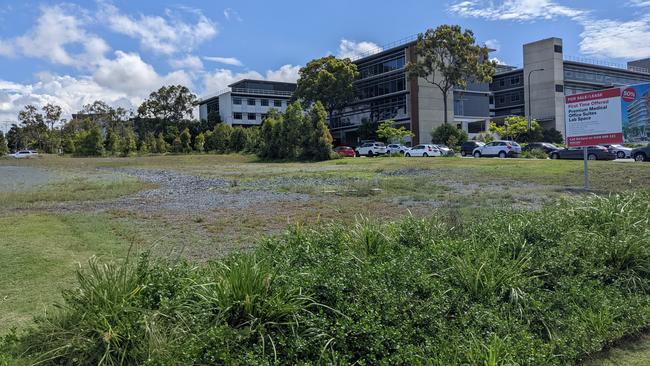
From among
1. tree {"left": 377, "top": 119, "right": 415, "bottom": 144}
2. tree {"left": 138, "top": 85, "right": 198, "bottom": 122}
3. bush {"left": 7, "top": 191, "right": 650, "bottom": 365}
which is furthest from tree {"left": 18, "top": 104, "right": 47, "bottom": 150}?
bush {"left": 7, "top": 191, "right": 650, "bottom": 365}

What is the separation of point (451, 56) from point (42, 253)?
217 ft

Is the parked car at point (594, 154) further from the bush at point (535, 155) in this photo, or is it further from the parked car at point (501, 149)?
the parked car at point (501, 149)

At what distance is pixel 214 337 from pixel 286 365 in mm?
543

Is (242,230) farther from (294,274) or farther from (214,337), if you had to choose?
(214,337)

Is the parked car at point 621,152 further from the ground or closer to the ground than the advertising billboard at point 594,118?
closer to the ground

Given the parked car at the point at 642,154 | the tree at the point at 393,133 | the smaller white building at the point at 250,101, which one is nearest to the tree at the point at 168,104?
the smaller white building at the point at 250,101

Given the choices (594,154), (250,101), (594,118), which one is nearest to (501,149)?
(594,154)

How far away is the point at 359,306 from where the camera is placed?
395cm

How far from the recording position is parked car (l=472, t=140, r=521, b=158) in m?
46.8

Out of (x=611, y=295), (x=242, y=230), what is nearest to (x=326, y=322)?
(x=611, y=295)

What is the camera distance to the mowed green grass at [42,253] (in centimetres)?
518

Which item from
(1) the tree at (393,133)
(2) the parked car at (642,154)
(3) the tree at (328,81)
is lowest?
(2) the parked car at (642,154)

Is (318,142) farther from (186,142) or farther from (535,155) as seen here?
(186,142)

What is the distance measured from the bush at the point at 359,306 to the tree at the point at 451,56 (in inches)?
2530
